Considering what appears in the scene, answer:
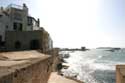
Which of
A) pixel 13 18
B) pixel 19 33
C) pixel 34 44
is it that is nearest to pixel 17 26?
pixel 13 18

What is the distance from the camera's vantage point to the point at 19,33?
24.7 metres

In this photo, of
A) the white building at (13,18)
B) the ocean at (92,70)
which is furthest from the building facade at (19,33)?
the ocean at (92,70)

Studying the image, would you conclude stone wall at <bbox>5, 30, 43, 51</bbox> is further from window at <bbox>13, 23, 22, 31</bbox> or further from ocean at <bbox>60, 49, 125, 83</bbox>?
ocean at <bbox>60, 49, 125, 83</bbox>

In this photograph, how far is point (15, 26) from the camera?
109ft

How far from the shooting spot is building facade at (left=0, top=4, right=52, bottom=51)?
24.6 meters

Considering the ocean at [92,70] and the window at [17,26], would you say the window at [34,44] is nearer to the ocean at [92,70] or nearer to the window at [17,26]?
the window at [17,26]

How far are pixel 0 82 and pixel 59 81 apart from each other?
56.5 feet

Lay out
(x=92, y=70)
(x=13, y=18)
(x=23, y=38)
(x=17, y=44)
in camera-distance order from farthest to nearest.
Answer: (x=92, y=70)
(x=13, y=18)
(x=23, y=38)
(x=17, y=44)

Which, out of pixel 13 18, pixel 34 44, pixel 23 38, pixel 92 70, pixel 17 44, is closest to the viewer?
pixel 34 44

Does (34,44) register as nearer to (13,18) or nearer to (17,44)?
(17,44)

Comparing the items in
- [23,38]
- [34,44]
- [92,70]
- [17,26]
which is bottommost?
[92,70]

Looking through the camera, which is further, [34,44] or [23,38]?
[23,38]

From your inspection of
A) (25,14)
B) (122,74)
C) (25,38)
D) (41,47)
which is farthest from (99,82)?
(122,74)

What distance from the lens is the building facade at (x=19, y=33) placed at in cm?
2459
